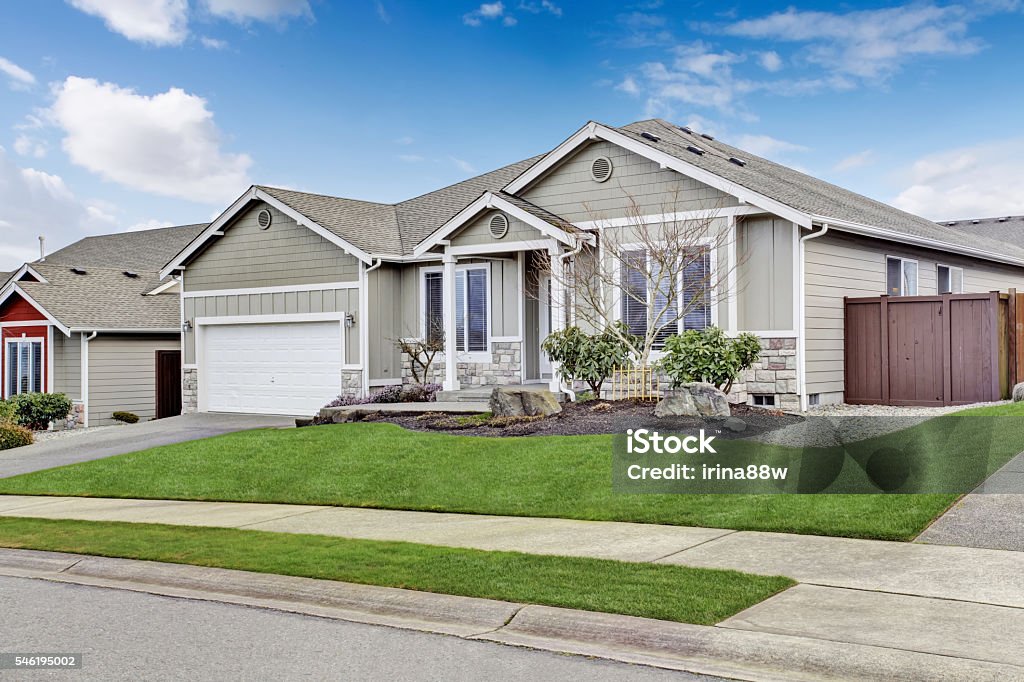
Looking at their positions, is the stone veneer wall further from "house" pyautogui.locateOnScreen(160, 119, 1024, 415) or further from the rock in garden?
the rock in garden

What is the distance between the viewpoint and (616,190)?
19688 mm

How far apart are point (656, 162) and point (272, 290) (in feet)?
34.5

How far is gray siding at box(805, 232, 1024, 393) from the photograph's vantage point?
17.8m

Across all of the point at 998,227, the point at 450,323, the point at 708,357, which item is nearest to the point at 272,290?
the point at 450,323

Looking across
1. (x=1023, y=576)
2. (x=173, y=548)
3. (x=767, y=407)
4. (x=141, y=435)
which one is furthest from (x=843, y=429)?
(x=141, y=435)

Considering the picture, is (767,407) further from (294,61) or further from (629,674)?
(294,61)

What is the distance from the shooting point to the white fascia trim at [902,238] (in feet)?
57.3

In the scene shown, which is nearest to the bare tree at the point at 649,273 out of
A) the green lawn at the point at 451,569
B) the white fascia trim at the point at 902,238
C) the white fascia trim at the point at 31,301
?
the white fascia trim at the point at 902,238

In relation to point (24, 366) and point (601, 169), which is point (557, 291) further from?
point (24, 366)

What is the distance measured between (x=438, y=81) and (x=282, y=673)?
2251 cm

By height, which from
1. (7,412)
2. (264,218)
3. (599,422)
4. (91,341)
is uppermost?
(264,218)

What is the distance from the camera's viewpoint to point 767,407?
17.6 m

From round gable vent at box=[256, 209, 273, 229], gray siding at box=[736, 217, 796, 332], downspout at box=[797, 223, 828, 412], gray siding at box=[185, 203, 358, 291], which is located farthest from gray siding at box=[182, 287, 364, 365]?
downspout at box=[797, 223, 828, 412]

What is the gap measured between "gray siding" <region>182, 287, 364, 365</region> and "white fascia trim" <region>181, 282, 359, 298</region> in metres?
0.05
